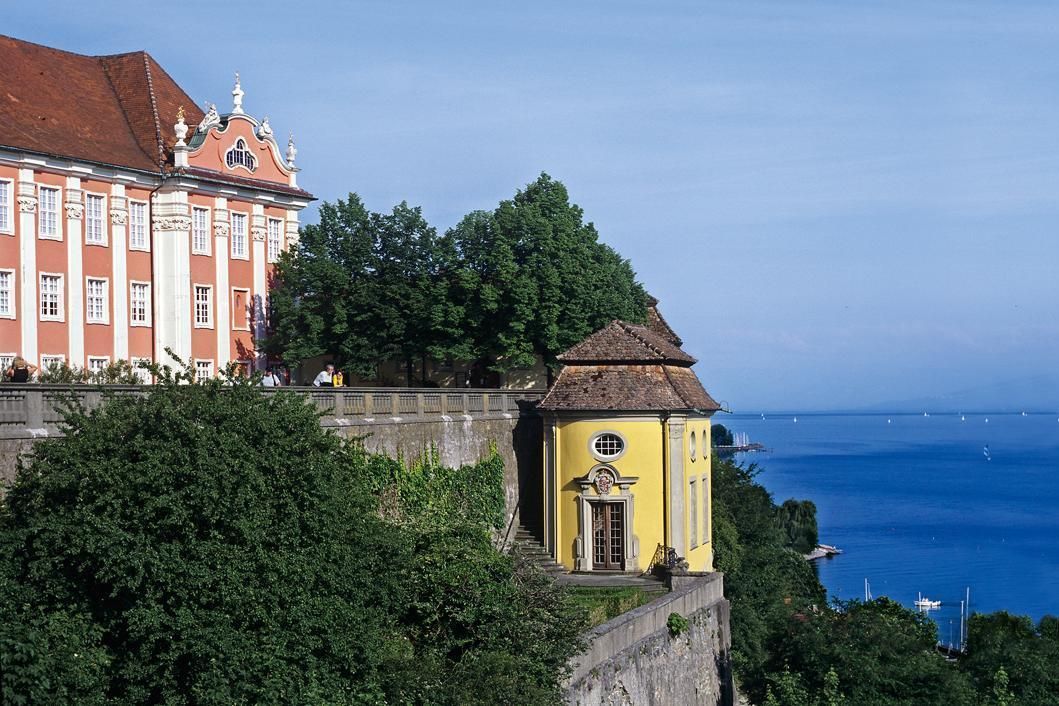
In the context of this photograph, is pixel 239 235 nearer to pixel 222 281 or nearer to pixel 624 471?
pixel 222 281

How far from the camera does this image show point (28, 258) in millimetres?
41094

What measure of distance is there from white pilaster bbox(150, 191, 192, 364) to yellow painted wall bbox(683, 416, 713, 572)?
15742mm

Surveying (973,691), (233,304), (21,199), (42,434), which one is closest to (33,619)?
(42,434)

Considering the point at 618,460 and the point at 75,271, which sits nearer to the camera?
the point at 618,460

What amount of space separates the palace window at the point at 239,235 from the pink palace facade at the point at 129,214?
4 cm

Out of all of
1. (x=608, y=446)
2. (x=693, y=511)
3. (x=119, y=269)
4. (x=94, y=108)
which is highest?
(x=94, y=108)

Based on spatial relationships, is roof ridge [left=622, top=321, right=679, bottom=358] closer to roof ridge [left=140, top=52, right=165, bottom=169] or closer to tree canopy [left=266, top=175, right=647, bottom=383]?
tree canopy [left=266, top=175, right=647, bottom=383]

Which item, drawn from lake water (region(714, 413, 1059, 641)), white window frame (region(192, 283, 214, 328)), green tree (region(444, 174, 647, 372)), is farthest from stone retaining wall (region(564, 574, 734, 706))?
lake water (region(714, 413, 1059, 641))

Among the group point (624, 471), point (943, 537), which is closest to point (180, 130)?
point (624, 471)

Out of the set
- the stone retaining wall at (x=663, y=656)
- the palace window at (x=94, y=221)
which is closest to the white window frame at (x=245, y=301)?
the palace window at (x=94, y=221)

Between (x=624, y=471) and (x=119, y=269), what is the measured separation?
16680 millimetres

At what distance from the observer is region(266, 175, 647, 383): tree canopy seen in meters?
47.0

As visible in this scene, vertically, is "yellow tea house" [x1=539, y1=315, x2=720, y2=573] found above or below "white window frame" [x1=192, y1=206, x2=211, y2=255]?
below

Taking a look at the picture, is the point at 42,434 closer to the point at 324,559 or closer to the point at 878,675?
the point at 324,559
